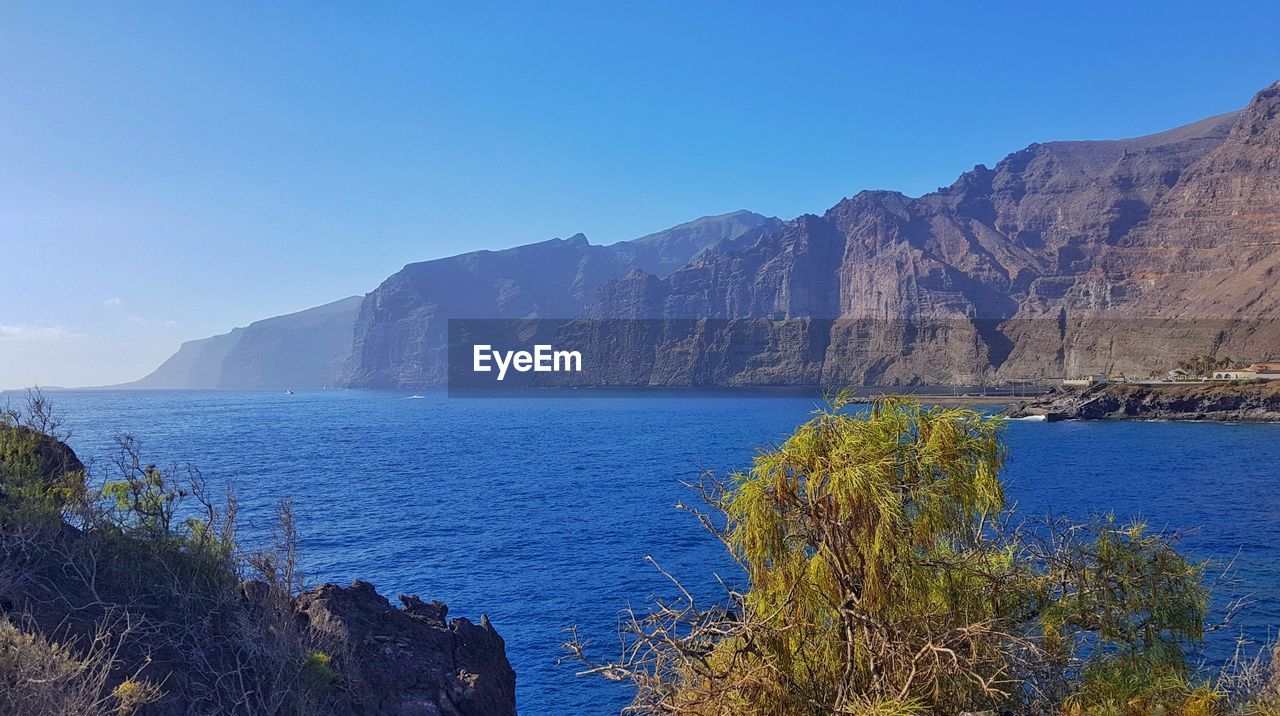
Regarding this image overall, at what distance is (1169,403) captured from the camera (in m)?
133

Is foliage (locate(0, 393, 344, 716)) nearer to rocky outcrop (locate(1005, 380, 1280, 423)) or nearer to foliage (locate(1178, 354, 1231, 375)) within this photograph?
rocky outcrop (locate(1005, 380, 1280, 423))

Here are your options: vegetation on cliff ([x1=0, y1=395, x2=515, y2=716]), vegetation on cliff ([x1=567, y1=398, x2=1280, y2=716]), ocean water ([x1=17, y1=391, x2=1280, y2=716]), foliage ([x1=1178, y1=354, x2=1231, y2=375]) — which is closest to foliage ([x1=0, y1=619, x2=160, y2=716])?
vegetation on cliff ([x1=0, y1=395, x2=515, y2=716])

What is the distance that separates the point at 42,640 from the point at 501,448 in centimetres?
9512

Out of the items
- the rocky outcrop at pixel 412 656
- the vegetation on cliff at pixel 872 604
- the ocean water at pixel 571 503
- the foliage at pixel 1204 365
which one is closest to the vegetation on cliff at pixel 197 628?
the rocky outcrop at pixel 412 656

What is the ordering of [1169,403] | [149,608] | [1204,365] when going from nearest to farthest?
[149,608] → [1169,403] → [1204,365]

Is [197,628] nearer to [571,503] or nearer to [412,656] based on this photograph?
[412,656]

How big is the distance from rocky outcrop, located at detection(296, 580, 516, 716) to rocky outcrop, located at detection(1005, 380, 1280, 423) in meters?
139

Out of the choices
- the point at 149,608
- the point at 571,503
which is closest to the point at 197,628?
the point at 149,608

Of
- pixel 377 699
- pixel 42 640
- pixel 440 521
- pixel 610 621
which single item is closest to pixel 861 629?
pixel 377 699

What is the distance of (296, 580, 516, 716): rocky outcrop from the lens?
2053cm

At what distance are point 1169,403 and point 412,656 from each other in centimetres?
15083

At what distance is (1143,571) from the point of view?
1496 cm

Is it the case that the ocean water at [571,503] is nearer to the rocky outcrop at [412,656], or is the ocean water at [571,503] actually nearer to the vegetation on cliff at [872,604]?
the vegetation on cliff at [872,604]

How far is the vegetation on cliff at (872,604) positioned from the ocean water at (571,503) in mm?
1601
